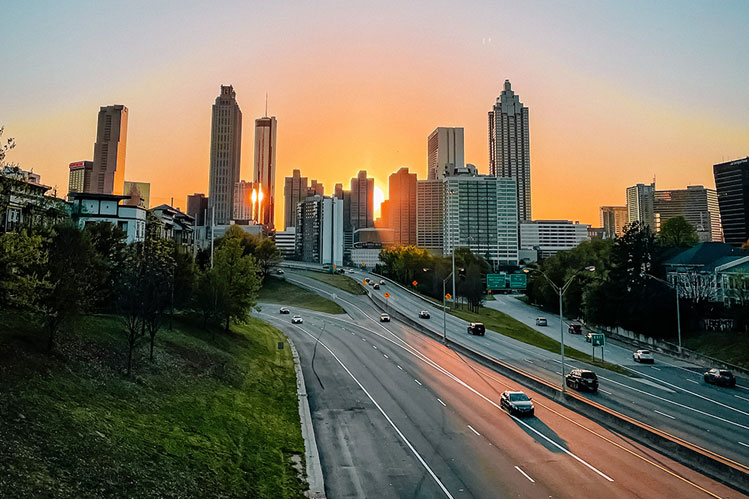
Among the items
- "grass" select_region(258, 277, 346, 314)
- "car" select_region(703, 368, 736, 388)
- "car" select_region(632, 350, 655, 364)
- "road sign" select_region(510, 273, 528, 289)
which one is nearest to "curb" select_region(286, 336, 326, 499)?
"car" select_region(703, 368, 736, 388)

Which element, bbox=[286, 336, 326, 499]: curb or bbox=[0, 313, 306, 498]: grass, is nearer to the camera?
bbox=[0, 313, 306, 498]: grass

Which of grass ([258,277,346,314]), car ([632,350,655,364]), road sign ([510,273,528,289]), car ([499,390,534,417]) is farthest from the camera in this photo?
grass ([258,277,346,314])

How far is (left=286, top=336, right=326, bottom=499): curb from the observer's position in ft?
62.6

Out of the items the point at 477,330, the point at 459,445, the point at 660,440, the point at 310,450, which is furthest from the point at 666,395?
the point at 477,330

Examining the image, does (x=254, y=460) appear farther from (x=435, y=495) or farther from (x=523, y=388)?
(x=523, y=388)

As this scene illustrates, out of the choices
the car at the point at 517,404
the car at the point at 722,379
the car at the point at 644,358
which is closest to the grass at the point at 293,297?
the car at the point at 644,358

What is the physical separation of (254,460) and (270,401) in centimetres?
1114

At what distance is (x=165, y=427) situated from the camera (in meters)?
21.2

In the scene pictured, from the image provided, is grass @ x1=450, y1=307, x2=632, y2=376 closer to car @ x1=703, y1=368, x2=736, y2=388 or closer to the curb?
car @ x1=703, y1=368, x2=736, y2=388

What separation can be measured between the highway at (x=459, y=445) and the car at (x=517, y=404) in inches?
24.3

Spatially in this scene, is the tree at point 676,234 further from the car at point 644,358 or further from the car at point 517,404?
the car at point 517,404

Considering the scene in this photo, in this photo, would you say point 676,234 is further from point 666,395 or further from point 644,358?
point 666,395

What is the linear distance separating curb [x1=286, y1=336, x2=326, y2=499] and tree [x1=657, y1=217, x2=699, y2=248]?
115702 millimetres

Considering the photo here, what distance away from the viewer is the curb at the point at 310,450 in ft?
62.6
